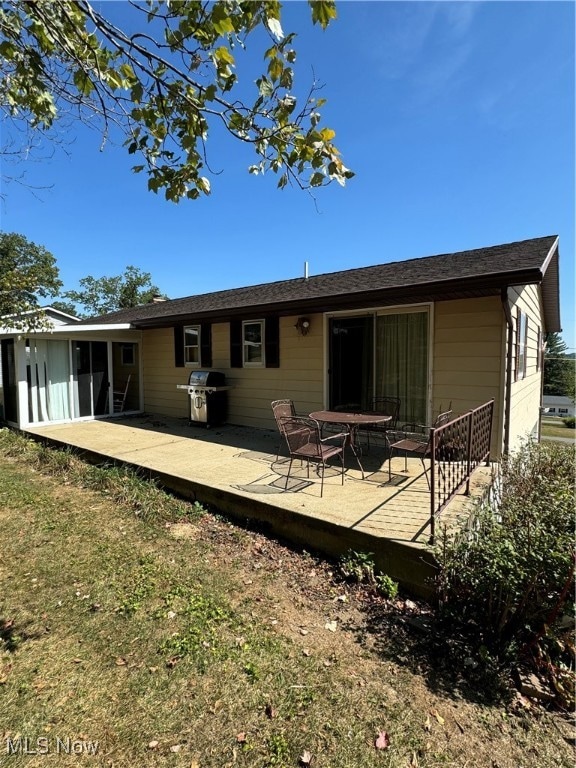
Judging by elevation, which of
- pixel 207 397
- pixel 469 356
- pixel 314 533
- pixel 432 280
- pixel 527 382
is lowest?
pixel 314 533

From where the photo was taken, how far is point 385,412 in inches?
249

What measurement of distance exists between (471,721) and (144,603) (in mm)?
2155

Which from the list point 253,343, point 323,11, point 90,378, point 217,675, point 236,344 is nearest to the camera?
point 323,11

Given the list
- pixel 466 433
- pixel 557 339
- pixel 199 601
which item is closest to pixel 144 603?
pixel 199 601

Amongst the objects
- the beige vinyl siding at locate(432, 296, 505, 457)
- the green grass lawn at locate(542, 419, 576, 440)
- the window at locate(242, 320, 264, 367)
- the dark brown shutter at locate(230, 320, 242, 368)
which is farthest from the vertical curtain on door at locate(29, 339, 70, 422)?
the green grass lawn at locate(542, 419, 576, 440)

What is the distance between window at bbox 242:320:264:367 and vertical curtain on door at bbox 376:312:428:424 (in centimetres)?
268

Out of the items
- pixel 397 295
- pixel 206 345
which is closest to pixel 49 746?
pixel 397 295

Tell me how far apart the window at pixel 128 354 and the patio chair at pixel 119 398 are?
395mm

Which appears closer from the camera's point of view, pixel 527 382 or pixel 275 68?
pixel 275 68

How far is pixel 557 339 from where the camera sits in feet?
165

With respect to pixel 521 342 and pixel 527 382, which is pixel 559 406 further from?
pixel 521 342

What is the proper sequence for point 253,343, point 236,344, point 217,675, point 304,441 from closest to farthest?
1. point 217,675
2. point 304,441
3. point 253,343
4. point 236,344

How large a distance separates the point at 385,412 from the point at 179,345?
585 cm

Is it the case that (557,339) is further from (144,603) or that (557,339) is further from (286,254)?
(144,603)
